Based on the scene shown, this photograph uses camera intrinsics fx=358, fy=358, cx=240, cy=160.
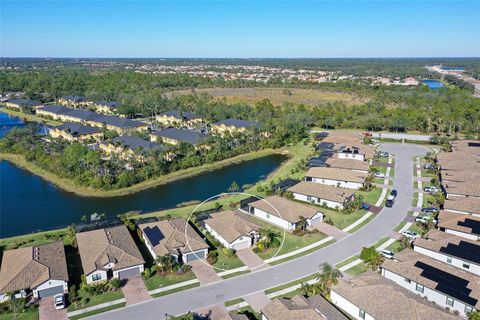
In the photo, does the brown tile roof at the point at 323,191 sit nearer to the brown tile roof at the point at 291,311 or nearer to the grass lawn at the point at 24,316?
the brown tile roof at the point at 291,311

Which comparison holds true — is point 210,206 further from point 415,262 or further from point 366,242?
point 415,262

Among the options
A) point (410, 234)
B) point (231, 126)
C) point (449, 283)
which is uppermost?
point (231, 126)

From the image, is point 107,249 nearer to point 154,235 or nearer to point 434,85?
point 154,235

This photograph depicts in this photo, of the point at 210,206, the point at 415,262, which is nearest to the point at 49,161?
the point at 210,206

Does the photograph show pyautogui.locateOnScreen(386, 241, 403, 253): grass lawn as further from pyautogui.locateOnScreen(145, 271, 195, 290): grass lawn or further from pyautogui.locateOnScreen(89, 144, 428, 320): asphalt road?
pyautogui.locateOnScreen(145, 271, 195, 290): grass lawn

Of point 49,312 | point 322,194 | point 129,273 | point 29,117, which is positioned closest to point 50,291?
point 49,312

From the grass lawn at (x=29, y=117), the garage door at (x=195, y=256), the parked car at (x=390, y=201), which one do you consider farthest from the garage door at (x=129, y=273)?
the grass lawn at (x=29, y=117)

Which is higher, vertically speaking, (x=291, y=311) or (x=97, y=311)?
(x=291, y=311)

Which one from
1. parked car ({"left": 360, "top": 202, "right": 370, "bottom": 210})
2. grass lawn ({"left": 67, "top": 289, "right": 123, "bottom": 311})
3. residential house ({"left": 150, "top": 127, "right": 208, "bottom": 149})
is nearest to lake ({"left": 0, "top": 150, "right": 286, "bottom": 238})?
residential house ({"left": 150, "top": 127, "right": 208, "bottom": 149})

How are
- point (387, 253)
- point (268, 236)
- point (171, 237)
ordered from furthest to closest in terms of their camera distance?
point (268, 236)
point (171, 237)
point (387, 253)
